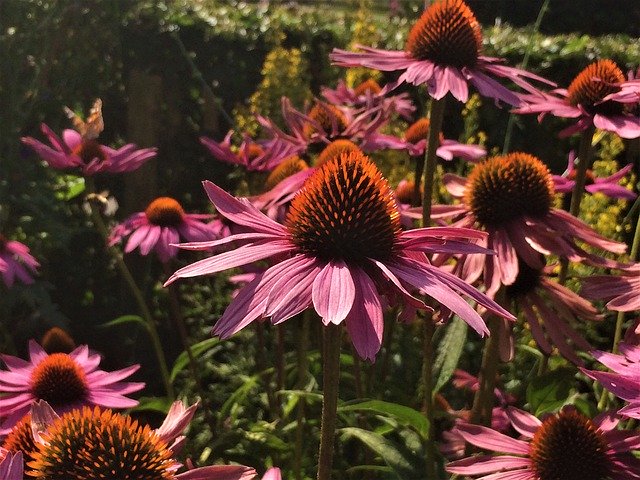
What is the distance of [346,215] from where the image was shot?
1.04 metres

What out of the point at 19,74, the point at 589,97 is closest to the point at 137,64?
the point at 19,74

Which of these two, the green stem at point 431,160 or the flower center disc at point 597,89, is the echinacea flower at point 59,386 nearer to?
the green stem at point 431,160

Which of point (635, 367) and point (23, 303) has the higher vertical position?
point (635, 367)

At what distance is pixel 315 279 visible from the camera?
0.93 metres

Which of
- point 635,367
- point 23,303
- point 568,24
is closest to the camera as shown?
point 635,367

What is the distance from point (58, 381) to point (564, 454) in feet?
2.96

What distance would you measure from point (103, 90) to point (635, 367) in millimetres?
3551

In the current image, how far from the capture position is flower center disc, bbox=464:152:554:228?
150 cm

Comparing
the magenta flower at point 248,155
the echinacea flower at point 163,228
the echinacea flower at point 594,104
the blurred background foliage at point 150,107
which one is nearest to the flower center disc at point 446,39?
the echinacea flower at point 594,104

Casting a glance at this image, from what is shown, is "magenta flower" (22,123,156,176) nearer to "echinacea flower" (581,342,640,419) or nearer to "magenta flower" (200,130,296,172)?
"magenta flower" (200,130,296,172)

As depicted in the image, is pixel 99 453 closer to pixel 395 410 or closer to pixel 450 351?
pixel 395 410

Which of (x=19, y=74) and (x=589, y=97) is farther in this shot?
(x=19, y=74)

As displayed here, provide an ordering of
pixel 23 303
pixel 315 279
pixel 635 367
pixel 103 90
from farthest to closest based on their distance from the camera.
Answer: pixel 103 90 < pixel 23 303 < pixel 635 367 < pixel 315 279

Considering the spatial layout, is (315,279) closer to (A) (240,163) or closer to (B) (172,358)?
(A) (240,163)
